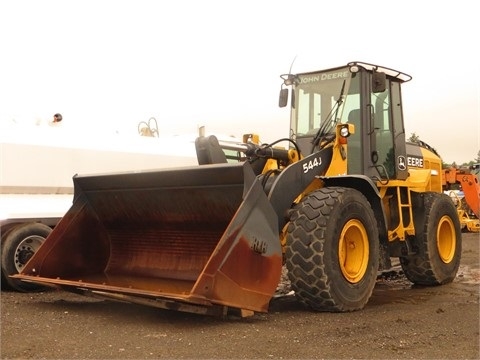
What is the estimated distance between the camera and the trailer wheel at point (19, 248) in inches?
274

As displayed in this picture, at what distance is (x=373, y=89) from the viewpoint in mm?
6496

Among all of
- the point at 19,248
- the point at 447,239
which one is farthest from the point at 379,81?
the point at 19,248

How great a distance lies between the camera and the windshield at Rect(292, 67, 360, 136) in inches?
266

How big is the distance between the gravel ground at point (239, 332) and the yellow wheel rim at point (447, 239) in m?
1.73

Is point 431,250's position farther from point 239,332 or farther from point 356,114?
point 239,332

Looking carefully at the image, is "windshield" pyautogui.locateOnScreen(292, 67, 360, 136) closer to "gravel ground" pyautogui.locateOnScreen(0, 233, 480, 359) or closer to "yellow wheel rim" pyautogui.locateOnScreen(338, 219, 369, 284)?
"yellow wheel rim" pyautogui.locateOnScreen(338, 219, 369, 284)

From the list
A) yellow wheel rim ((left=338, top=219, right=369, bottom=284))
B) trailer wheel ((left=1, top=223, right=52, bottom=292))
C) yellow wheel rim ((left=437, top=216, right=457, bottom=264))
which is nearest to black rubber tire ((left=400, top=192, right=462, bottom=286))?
yellow wheel rim ((left=437, top=216, right=457, bottom=264))

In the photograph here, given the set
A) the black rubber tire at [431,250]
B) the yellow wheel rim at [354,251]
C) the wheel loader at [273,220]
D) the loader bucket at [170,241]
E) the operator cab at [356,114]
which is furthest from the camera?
the black rubber tire at [431,250]

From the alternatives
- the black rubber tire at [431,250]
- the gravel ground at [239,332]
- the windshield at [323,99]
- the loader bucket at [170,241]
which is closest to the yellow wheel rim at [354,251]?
the gravel ground at [239,332]

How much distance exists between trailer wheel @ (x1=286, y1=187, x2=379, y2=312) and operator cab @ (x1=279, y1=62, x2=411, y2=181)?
4.05 feet

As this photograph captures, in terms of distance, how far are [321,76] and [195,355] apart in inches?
163

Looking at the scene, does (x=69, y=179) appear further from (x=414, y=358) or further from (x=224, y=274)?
(x=414, y=358)

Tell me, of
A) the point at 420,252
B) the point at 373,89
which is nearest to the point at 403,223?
the point at 420,252

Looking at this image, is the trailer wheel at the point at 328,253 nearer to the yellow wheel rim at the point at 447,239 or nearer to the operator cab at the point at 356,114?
the operator cab at the point at 356,114
